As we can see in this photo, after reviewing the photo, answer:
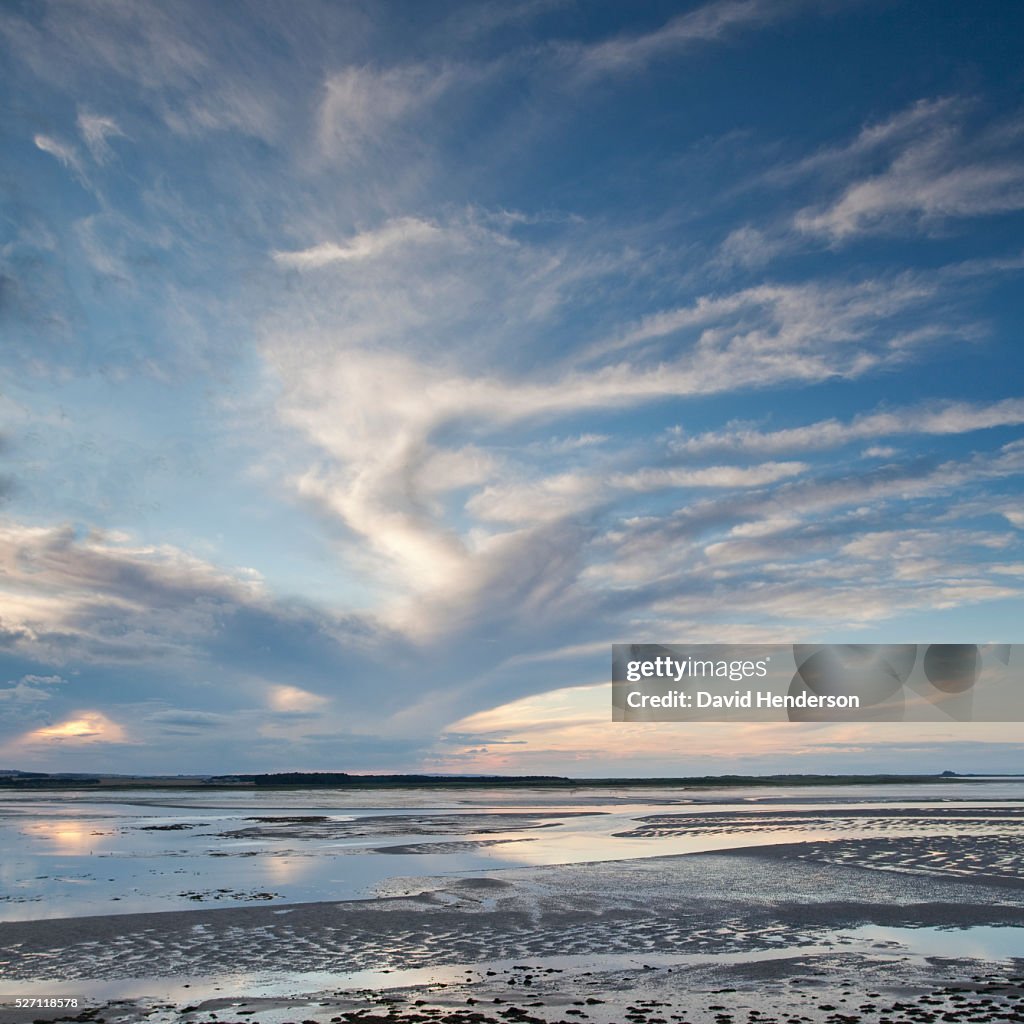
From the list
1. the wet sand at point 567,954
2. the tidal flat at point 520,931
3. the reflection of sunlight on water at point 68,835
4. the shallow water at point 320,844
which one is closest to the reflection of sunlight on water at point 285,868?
the shallow water at point 320,844

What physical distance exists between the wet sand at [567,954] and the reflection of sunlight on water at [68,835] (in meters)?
22.6

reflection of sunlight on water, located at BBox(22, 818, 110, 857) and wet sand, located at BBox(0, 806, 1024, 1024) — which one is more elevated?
wet sand, located at BBox(0, 806, 1024, 1024)

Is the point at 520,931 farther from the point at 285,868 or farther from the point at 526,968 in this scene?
the point at 285,868

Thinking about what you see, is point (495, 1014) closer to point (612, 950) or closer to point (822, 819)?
point (612, 950)

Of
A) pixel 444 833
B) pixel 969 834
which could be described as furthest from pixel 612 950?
pixel 969 834

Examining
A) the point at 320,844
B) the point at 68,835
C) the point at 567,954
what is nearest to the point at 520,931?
the point at 567,954

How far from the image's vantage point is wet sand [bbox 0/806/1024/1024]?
584 inches

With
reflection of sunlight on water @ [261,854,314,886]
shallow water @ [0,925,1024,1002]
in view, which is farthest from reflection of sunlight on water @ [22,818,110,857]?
shallow water @ [0,925,1024,1002]

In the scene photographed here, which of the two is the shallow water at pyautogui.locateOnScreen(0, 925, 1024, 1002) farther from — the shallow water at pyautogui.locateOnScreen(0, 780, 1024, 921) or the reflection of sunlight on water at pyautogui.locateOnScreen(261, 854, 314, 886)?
the reflection of sunlight on water at pyautogui.locateOnScreen(261, 854, 314, 886)

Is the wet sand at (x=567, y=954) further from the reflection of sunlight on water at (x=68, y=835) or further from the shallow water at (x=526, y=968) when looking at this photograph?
the reflection of sunlight on water at (x=68, y=835)

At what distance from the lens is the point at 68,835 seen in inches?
2025

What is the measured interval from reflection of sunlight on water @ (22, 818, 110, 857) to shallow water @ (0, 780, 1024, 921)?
10 centimetres

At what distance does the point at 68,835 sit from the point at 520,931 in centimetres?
4122

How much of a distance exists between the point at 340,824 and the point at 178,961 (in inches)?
1782
